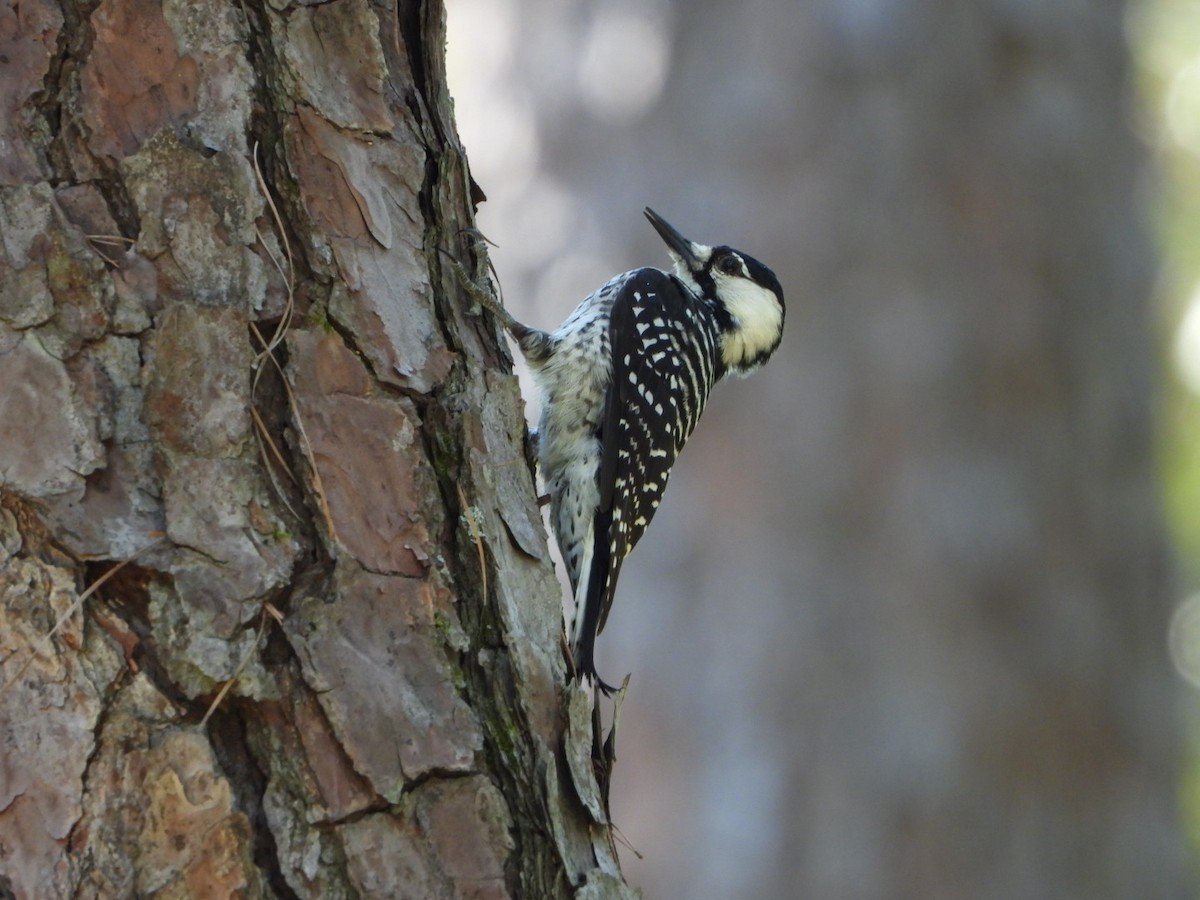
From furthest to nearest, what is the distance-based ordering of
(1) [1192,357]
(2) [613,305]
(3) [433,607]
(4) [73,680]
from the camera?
1. (1) [1192,357]
2. (2) [613,305]
3. (3) [433,607]
4. (4) [73,680]

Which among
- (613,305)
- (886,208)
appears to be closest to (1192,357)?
(886,208)

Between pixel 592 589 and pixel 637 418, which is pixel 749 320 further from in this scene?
pixel 592 589

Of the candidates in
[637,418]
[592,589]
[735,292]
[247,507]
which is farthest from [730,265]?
[247,507]

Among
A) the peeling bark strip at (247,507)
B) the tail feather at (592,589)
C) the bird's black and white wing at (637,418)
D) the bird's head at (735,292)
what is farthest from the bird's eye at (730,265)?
the peeling bark strip at (247,507)

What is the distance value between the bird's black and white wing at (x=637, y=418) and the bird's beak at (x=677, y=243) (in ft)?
0.61

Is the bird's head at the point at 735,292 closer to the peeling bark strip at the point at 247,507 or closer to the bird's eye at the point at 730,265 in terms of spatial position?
the bird's eye at the point at 730,265

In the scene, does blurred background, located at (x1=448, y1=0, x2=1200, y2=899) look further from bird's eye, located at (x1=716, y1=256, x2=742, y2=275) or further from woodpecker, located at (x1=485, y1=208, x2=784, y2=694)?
woodpecker, located at (x1=485, y1=208, x2=784, y2=694)

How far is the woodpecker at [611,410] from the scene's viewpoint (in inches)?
141

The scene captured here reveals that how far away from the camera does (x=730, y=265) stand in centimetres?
434

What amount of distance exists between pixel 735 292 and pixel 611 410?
983 millimetres

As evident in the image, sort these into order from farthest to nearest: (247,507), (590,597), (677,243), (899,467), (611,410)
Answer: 1. (677,243)
2. (899,467)
3. (611,410)
4. (590,597)
5. (247,507)

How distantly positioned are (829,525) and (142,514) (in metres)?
2.64

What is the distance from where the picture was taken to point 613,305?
12.6ft

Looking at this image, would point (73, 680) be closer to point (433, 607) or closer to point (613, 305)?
point (433, 607)
